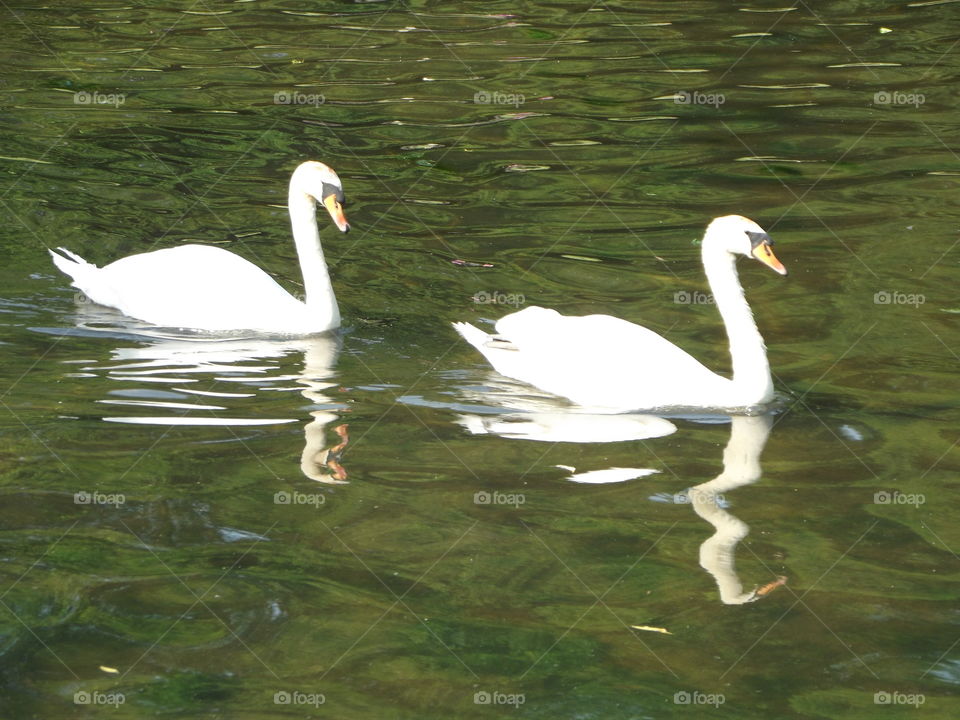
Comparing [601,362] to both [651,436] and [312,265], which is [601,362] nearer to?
[651,436]

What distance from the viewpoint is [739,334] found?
836 centimetres

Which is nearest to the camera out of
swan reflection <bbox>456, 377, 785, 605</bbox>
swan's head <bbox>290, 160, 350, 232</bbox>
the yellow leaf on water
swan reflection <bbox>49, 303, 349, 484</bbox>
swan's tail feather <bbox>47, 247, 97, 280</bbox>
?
the yellow leaf on water

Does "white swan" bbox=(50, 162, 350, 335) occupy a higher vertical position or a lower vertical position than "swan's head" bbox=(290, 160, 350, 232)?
lower

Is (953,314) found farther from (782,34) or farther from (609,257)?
(782,34)

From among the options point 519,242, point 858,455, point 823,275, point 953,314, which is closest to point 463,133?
point 519,242

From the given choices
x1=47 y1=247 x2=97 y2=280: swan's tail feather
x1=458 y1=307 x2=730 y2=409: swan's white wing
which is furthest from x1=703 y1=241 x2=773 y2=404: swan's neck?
x1=47 y1=247 x2=97 y2=280: swan's tail feather

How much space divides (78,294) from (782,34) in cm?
961

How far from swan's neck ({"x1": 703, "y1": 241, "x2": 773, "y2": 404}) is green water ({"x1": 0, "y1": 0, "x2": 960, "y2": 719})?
182 mm

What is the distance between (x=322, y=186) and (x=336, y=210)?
31 cm

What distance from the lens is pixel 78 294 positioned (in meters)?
10.6

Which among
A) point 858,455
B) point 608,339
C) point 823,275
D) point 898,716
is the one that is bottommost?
point 898,716

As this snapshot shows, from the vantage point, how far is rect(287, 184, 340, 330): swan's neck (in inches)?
387

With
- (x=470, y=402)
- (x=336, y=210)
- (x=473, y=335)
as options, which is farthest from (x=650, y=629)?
(x=336, y=210)

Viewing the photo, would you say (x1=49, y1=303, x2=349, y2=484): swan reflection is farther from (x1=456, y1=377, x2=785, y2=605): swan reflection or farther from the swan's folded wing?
the swan's folded wing
